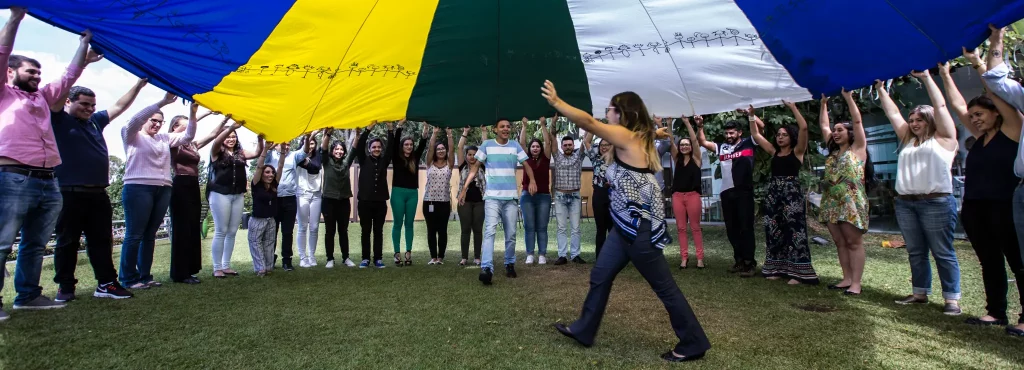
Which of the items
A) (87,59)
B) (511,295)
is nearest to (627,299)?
(511,295)

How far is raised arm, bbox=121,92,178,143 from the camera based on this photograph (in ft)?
12.5

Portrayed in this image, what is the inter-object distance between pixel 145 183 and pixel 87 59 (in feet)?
4.78

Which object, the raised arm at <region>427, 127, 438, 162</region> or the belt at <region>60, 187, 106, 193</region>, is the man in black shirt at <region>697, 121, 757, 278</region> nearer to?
the raised arm at <region>427, 127, 438, 162</region>

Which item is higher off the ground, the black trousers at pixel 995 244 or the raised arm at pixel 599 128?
the raised arm at pixel 599 128

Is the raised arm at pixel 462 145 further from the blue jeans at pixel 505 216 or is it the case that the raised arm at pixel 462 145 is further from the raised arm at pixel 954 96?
the raised arm at pixel 954 96

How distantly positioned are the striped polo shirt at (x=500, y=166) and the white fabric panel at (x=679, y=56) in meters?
0.99

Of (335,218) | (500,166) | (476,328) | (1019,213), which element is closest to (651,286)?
(476,328)

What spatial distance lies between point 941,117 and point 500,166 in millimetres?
3447

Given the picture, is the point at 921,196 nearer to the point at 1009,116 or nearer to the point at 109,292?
the point at 1009,116

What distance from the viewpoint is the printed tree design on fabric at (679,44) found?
3.69 metres

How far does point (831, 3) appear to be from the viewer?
10.2 ft

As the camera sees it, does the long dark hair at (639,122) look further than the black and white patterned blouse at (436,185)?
No

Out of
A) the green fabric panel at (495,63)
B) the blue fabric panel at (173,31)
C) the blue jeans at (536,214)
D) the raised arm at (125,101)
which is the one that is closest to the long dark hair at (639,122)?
the green fabric panel at (495,63)

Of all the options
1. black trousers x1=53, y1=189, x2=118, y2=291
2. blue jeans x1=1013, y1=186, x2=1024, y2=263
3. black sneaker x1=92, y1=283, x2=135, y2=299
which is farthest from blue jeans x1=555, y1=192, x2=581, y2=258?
black trousers x1=53, y1=189, x2=118, y2=291
